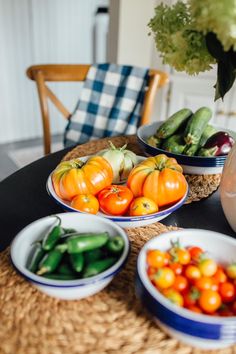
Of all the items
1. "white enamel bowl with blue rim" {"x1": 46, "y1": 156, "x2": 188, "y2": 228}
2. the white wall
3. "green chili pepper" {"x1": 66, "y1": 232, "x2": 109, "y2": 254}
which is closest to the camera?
"green chili pepper" {"x1": 66, "y1": 232, "x2": 109, "y2": 254}

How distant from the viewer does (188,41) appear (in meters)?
0.67

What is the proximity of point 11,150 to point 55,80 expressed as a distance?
1425 mm

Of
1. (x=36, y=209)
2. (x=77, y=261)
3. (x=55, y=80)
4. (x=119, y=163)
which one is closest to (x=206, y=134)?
(x=119, y=163)

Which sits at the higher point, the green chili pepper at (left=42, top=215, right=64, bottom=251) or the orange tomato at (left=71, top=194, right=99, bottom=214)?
the green chili pepper at (left=42, top=215, right=64, bottom=251)

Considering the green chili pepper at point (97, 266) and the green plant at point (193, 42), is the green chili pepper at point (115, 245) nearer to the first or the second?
the green chili pepper at point (97, 266)

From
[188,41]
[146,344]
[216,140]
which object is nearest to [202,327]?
[146,344]

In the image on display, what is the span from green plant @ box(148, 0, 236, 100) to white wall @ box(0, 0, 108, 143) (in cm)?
236

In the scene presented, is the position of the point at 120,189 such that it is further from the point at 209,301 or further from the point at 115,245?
the point at 209,301

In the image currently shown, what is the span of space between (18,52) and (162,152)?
2.27 metres

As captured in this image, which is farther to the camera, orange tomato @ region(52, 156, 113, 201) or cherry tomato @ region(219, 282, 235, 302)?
orange tomato @ region(52, 156, 113, 201)

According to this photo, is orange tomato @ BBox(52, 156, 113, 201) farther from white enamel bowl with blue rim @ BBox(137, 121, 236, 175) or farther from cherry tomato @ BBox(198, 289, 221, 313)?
cherry tomato @ BBox(198, 289, 221, 313)

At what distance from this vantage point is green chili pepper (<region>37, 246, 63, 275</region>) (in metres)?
0.57

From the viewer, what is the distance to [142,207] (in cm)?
78

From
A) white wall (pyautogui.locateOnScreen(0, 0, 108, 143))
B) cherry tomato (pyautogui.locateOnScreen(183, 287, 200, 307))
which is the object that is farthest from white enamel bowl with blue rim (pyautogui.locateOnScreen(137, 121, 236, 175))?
white wall (pyautogui.locateOnScreen(0, 0, 108, 143))
